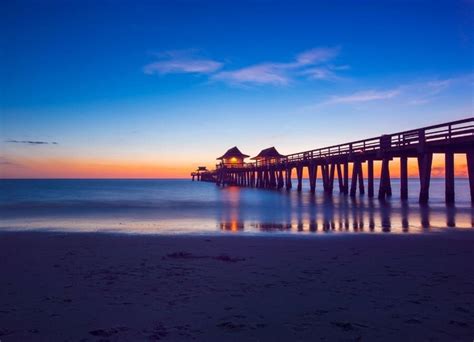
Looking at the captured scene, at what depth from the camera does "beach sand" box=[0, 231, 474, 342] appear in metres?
→ 3.13

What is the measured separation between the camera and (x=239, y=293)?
409 centimetres

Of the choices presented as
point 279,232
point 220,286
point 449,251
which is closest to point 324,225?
point 279,232

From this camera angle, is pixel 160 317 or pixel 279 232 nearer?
pixel 160 317

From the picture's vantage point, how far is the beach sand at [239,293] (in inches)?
123

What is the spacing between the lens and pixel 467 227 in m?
10.1

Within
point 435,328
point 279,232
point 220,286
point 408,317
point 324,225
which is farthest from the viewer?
point 324,225

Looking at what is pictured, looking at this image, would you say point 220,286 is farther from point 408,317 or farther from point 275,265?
point 408,317

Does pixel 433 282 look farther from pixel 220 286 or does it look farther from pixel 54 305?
pixel 54 305

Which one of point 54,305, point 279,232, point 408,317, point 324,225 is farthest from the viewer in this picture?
point 324,225

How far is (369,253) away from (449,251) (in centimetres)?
143

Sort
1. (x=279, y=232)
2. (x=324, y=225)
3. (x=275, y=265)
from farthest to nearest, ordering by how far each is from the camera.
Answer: (x=324, y=225) < (x=279, y=232) < (x=275, y=265)

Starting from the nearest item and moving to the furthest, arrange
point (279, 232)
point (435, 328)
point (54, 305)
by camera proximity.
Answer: point (435, 328) < point (54, 305) < point (279, 232)

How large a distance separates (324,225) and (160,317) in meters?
8.45

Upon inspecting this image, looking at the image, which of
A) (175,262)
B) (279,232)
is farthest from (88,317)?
(279,232)
